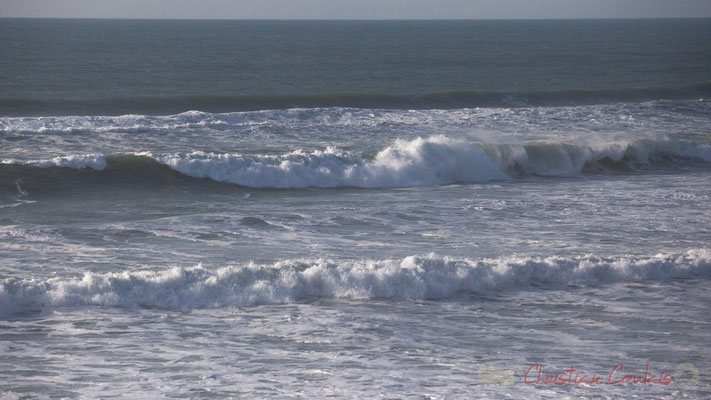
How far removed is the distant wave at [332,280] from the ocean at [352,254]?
3cm

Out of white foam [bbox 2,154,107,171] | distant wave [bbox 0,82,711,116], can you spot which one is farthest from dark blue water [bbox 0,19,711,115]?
white foam [bbox 2,154,107,171]

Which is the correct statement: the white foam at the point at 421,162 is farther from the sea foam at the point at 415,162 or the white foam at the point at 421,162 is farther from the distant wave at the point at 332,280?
→ the distant wave at the point at 332,280

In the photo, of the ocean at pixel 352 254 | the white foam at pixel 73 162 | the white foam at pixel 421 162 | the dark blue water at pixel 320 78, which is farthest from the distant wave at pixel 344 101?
the white foam at pixel 421 162

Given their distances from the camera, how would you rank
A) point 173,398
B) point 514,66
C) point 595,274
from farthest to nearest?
point 514,66 → point 595,274 → point 173,398

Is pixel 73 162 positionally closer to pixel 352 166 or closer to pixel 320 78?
pixel 352 166

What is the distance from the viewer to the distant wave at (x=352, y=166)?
15.2 m

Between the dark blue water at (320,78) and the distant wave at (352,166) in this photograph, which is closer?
the distant wave at (352,166)

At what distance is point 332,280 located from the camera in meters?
8.70

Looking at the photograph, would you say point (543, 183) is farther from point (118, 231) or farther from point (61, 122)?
point (61, 122)

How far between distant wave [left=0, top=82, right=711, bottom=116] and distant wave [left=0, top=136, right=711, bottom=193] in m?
8.99

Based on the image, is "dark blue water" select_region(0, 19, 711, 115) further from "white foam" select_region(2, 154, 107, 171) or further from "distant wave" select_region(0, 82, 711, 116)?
"white foam" select_region(2, 154, 107, 171)

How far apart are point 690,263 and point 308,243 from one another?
4847mm

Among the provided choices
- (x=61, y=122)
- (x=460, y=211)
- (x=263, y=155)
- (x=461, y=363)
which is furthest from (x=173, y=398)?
(x=61, y=122)

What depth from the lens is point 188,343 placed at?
705cm
